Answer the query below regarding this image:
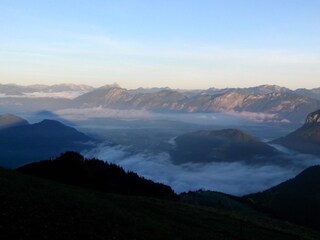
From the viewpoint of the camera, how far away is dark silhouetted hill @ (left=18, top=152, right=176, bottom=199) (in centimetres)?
10419

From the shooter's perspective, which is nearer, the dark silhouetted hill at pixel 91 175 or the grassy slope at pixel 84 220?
the grassy slope at pixel 84 220

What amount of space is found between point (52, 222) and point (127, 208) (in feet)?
67.6

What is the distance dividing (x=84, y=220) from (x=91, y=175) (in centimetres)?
7434

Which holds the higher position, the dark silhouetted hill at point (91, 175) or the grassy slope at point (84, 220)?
the grassy slope at point (84, 220)

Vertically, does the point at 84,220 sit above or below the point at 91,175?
above

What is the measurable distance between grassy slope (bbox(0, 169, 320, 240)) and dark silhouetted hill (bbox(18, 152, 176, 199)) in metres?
40.4

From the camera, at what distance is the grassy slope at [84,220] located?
38406 millimetres

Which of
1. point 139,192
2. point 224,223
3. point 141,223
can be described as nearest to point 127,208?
point 141,223

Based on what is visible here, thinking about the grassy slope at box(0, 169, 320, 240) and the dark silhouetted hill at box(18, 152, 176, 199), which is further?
the dark silhouetted hill at box(18, 152, 176, 199)

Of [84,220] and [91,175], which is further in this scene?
[91,175]

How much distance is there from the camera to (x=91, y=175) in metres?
117

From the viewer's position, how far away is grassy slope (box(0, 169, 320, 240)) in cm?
3841

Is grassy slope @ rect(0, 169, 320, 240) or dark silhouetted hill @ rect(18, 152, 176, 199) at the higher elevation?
grassy slope @ rect(0, 169, 320, 240)

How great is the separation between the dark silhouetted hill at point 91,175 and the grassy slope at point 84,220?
1591 inches
